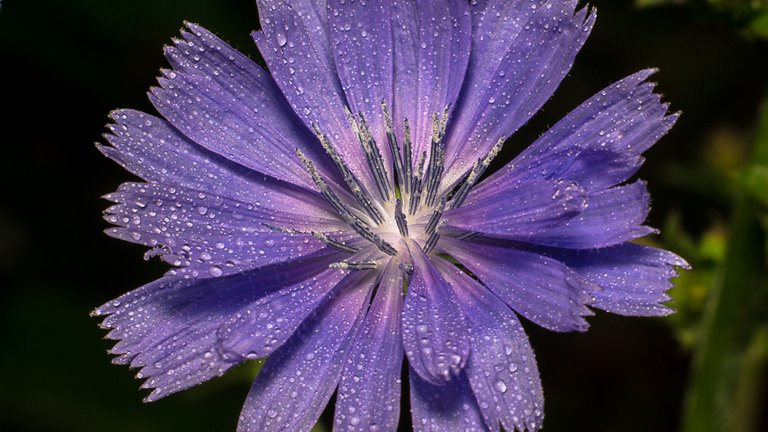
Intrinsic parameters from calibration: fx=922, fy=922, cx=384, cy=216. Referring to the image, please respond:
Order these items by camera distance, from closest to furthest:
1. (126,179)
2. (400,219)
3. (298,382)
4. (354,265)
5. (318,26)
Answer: (298,382) → (354,265) → (400,219) → (318,26) → (126,179)

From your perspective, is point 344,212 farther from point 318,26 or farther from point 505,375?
point 505,375

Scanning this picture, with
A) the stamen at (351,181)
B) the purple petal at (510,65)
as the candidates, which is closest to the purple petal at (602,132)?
the purple petal at (510,65)

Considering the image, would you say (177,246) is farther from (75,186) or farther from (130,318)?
(75,186)

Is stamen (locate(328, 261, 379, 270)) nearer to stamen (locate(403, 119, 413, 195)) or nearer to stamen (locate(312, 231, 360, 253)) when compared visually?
stamen (locate(312, 231, 360, 253))

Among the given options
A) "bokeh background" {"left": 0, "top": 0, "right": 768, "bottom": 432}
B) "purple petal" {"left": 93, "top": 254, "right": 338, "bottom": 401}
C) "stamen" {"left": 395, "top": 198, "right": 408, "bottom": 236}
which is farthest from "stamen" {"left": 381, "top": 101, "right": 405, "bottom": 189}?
"bokeh background" {"left": 0, "top": 0, "right": 768, "bottom": 432}

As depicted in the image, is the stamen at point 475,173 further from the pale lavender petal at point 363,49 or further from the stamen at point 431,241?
the pale lavender petal at point 363,49

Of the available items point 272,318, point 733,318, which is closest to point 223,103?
point 272,318

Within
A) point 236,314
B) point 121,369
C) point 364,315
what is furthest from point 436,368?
point 121,369
